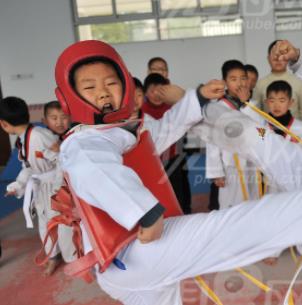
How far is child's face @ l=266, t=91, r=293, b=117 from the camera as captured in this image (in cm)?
248

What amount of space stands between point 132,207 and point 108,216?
152 millimetres

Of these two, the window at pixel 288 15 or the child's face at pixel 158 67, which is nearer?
the child's face at pixel 158 67

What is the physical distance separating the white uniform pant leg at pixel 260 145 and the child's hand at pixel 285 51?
30cm

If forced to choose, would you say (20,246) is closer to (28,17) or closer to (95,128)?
(95,128)

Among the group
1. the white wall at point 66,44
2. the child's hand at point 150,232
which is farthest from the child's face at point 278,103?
the white wall at point 66,44

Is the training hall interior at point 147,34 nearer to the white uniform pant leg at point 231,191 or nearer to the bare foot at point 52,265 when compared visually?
the white uniform pant leg at point 231,191

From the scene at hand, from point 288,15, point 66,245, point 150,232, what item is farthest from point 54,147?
point 288,15

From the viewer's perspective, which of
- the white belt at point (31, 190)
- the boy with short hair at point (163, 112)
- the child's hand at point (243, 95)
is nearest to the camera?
the child's hand at point (243, 95)

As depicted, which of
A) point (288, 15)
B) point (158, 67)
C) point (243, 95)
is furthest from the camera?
point (288, 15)

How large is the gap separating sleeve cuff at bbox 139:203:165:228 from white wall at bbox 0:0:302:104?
4.86 m

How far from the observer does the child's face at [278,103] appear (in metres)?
2.48

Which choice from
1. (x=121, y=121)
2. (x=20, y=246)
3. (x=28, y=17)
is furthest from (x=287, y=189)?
(x=28, y=17)

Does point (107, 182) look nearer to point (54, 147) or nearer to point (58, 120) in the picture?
point (54, 147)

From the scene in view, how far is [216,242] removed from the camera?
1032 millimetres
